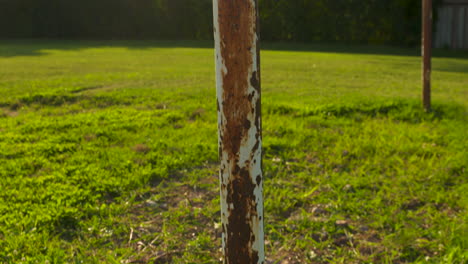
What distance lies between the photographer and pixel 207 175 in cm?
409

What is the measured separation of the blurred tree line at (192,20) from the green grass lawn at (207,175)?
390 inches

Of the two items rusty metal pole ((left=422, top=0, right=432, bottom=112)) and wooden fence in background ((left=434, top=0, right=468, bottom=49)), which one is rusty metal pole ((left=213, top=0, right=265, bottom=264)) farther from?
wooden fence in background ((left=434, top=0, right=468, bottom=49))

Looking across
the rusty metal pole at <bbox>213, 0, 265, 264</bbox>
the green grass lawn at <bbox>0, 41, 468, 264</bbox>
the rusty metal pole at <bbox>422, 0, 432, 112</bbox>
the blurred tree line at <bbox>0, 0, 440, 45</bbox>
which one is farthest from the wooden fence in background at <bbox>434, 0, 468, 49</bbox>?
the rusty metal pole at <bbox>213, 0, 265, 264</bbox>

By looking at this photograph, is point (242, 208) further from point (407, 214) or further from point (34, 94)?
point (34, 94)

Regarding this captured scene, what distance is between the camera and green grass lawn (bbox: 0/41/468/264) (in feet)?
9.70

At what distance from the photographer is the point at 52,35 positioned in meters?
23.3

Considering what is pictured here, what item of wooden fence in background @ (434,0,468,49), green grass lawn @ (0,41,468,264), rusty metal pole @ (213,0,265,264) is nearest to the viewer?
rusty metal pole @ (213,0,265,264)

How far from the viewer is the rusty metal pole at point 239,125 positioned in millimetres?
1492

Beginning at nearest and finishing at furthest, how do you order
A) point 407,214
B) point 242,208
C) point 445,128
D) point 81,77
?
point 242,208, point 407,214, point 445,128, point 81,77

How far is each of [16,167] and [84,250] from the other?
171 centimetres

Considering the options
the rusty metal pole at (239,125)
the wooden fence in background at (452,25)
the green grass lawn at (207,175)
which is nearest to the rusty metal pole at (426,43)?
the green grass lawn at (207,175)

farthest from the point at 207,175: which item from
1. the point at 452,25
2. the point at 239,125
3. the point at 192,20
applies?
the point at 192,20

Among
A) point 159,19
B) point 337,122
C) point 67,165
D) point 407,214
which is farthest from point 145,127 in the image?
point 159,19

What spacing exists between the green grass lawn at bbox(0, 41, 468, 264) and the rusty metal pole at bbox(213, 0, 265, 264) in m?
1.25
